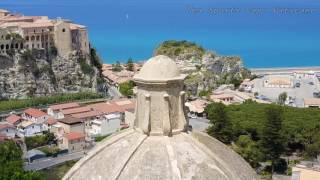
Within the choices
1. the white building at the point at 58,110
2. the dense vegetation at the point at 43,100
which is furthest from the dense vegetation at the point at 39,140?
the dense vegetation at the point at 43,100

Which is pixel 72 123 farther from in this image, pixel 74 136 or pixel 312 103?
pixel 312 103

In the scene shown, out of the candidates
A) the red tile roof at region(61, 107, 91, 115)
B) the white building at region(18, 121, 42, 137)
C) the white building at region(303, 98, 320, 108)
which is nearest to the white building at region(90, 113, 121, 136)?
the red tile roof at region(61, 107, 91, 115)

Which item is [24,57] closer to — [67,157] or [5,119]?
[5,119]

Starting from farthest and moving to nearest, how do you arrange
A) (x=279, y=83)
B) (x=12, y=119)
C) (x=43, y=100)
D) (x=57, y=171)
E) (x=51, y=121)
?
(x=279, y=83) < (x=43, y=100) < (x=12, y=119) < (x=51, y=121) < (x=57, y=171)

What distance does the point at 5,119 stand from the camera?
36.2 metres

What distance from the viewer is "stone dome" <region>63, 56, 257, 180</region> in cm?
424

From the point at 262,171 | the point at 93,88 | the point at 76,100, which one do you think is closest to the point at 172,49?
the point at 93,88

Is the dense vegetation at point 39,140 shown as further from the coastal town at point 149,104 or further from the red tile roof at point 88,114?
the red tile roof at point 88,114

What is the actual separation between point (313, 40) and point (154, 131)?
97.6 meters

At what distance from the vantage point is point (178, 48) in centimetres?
5284

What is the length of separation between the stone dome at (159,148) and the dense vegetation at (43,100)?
36085 mm

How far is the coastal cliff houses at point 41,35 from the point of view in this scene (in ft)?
146

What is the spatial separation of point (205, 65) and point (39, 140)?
A: 25.1 m

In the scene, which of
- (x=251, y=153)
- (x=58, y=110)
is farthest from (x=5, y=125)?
(x=251, y=153)
